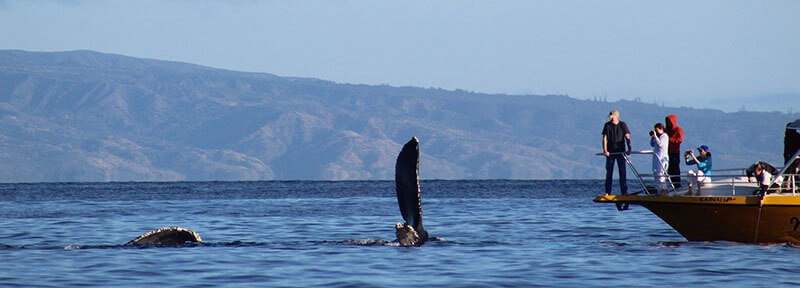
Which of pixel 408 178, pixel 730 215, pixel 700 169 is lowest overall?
pixel 730 215

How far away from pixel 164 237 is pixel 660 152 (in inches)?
411

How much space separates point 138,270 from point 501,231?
15.1 meters

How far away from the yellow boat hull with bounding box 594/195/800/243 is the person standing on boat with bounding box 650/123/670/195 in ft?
1.58

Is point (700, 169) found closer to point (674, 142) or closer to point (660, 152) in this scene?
point (674, 142)

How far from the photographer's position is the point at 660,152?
2411cm

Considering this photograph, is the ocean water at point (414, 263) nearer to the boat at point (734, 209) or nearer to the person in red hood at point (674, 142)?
the boat at point (734, 209)

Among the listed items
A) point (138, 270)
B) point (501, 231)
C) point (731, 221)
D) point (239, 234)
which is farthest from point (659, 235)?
point (138, 270)

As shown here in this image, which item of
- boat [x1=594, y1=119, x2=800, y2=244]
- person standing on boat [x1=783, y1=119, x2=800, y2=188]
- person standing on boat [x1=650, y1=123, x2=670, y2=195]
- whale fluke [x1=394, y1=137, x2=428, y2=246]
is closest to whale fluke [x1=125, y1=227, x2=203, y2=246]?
whale fluke [x1=394, y1=137, x2=428, y2=246]

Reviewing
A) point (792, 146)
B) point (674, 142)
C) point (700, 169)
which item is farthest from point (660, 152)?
point (792, 146)

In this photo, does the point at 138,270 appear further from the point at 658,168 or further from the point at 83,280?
the point at 658,168

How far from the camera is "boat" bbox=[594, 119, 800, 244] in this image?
22391 mm

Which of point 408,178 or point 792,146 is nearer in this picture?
point 792,146

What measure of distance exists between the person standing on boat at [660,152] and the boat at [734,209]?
266 mm

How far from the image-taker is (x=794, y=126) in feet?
75.8
